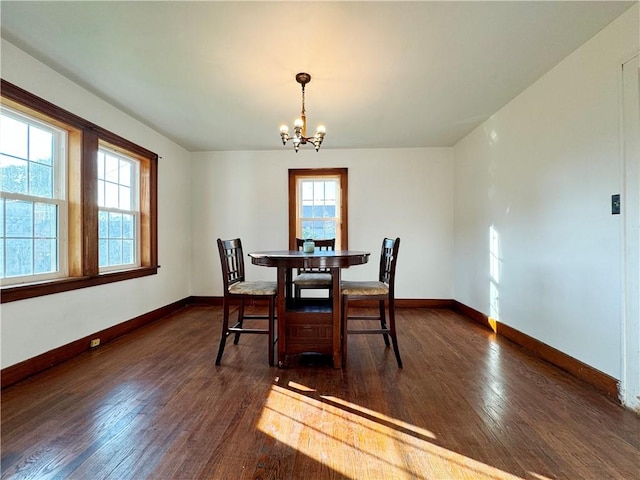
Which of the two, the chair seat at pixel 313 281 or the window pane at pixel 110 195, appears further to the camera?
the window pane at pixel 110 195

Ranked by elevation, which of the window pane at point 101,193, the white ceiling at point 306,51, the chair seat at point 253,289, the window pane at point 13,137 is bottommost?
the chair seat at point 253,289

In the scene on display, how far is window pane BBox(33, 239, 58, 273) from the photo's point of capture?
2443 mm

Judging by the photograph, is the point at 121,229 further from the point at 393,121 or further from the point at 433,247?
the point at 433,247

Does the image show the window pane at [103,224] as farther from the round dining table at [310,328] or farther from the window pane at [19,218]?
the round dining table at [310,328]

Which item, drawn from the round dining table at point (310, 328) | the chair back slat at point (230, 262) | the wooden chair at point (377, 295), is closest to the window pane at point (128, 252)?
the chair back slat at point (230, 262)

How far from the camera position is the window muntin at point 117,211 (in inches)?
124

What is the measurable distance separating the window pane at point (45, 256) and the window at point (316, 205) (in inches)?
110

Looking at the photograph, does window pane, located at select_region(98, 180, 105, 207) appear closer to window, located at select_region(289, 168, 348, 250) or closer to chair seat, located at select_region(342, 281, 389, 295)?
window, located at select_region(289, 168, 348, 250)

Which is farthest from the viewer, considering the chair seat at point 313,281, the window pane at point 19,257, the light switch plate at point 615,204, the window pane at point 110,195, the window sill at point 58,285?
the window pane at point 110,195

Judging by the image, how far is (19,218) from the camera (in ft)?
7.56

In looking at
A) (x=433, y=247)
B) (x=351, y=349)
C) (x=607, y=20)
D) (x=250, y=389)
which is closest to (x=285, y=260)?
(x=250, y=389)

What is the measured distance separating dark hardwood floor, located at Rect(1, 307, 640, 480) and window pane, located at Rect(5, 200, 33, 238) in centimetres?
109

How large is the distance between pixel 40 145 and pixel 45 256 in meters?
0.92

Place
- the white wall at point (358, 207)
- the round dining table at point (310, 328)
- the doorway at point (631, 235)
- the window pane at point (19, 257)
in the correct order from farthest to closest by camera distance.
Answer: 1. the white wall at point (358, 207)
2. the round dining table at point (310, 328)
3. the window pane at point (19, 257)
4. the doorway at point (631, 235)
